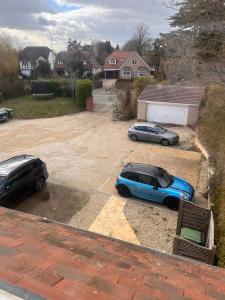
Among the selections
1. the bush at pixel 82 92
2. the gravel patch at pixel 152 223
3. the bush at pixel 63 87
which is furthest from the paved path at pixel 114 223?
the bush at pixel 63 87

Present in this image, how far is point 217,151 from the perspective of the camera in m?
13.5

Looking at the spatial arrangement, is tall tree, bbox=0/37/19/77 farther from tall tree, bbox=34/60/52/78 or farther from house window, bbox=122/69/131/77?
house window, bbox=122/69/131/77

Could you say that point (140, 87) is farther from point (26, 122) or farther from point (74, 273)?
point (74, 273)

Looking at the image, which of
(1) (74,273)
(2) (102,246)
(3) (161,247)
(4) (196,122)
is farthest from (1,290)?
(4) (196,122)

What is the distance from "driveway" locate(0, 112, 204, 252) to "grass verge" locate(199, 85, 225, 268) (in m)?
1.52

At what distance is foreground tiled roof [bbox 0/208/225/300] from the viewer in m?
3.08

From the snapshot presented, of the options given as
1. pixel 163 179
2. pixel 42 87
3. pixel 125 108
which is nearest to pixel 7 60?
pixel 42 87

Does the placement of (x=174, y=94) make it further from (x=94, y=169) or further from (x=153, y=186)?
(x=153, y=186)

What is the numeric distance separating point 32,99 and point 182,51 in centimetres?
2097

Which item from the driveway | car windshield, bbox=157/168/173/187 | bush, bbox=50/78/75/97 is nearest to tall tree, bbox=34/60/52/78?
bush, bbox=50/78/75/97

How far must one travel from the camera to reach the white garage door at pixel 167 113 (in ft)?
75.2

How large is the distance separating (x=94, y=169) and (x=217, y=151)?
6462 millimetres

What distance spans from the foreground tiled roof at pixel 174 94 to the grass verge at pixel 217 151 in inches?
45.0

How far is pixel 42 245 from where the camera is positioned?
14.4 feet
